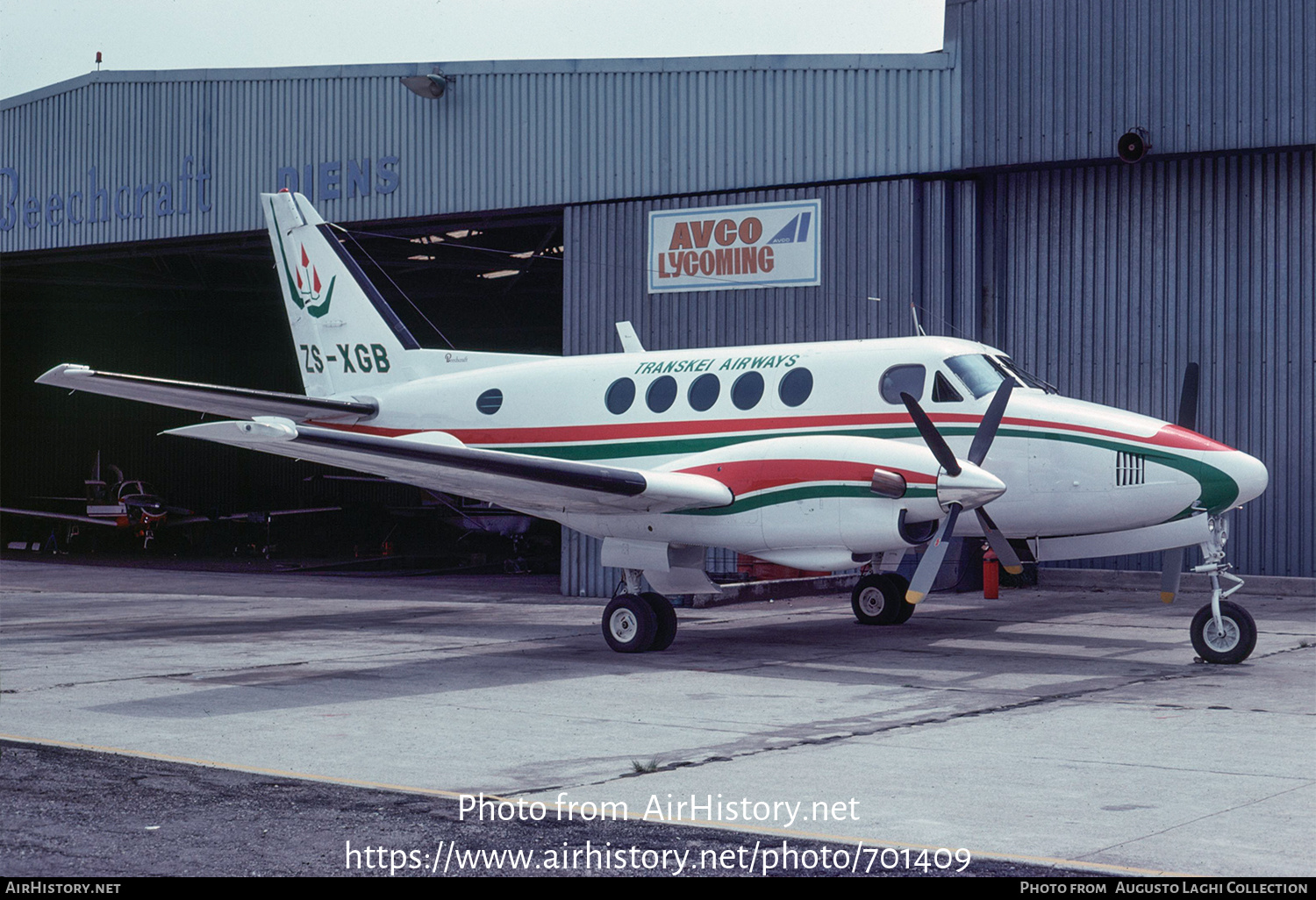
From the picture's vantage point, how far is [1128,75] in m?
19.7

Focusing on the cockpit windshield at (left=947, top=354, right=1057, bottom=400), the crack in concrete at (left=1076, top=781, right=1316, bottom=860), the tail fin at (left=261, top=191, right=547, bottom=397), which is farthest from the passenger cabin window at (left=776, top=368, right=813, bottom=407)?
the crack in concrete at (left=1076, top=781, right=1316, bottom=860)

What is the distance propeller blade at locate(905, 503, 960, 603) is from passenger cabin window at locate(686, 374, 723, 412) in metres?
3.37

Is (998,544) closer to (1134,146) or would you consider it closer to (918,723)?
(918,723)

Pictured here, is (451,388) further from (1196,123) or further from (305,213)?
(1196,123)

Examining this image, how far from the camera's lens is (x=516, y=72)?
2336 centimetres

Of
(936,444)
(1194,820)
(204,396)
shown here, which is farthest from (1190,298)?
(1194,820)

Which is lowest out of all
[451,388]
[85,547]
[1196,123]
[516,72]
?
[85,547]

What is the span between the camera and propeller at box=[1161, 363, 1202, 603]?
12742 mm

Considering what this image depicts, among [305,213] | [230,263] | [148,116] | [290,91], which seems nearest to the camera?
[305,213]

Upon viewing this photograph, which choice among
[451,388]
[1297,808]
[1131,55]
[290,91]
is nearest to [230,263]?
[290,91]

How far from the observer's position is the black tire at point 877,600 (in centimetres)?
1612

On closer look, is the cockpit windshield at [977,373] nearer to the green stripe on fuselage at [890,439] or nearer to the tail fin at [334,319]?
the green stripe on fuselage at [890,439]

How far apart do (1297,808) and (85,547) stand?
3625 cm

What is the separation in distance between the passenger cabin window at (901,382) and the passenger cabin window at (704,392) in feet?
6.38
